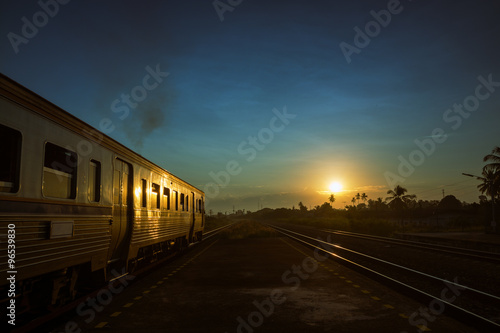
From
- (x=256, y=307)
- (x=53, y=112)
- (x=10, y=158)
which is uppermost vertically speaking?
(x=53, y=112)

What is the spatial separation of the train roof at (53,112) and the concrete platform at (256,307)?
3400 millimetres

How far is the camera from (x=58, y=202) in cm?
660

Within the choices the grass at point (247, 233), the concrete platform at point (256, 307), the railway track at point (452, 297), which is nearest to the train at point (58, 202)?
the concrete platform at point (256, 307)

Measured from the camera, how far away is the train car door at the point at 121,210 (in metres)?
9.57

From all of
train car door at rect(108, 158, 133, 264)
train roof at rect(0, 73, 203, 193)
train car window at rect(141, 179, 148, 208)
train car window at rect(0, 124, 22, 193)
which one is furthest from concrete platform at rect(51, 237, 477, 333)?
train roof at rect(0, 73, 203, 193)

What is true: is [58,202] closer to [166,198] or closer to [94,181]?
[94,181]

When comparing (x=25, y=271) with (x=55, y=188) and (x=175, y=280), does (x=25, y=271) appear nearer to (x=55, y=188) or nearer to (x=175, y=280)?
(x=55, y=188)

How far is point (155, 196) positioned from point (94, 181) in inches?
196

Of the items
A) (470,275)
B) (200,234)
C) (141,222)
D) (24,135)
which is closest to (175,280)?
(141,222)

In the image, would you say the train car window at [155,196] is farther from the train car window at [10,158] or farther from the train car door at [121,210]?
the train car window at [10,158]

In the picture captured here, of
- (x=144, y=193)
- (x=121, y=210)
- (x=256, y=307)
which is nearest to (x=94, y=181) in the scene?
(x=121, y=210)

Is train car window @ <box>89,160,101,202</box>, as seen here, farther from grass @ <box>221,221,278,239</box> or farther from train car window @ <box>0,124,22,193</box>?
grass @ <box>221,221,278,239</box>

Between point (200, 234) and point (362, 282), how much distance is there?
58.9 ft

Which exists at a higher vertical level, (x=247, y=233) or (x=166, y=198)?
(x=166, y=198)
